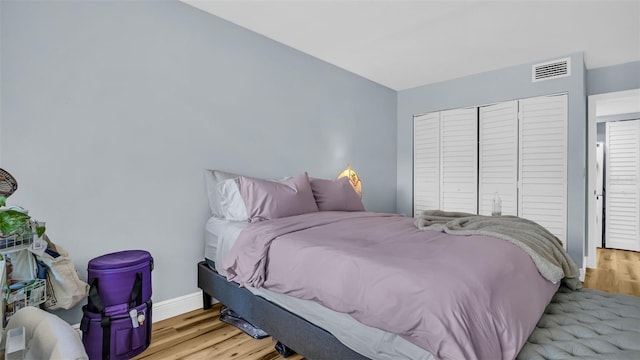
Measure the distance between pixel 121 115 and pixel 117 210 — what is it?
65cm

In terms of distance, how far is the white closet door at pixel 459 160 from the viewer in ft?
13.9

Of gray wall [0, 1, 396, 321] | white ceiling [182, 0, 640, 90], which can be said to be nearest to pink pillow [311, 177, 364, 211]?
gray wall [0, 1, 396, 321]

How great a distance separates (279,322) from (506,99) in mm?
3792

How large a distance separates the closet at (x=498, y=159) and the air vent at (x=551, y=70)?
9.1 inches

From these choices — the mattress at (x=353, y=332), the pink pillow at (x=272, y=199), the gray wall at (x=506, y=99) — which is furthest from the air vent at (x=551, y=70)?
the mattress at (x=353, y=332)

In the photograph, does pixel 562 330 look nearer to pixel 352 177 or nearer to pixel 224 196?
pixel 224 196

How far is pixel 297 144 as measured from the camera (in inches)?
132

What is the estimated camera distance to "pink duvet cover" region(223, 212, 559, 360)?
1.12 metres

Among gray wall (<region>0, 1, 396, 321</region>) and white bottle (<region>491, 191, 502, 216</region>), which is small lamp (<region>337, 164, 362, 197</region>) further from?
white bottle (<region>491, 191, 502, 216</region>)

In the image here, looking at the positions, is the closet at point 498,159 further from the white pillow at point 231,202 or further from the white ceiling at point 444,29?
the white pillow at point 231,202

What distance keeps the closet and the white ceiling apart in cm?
66

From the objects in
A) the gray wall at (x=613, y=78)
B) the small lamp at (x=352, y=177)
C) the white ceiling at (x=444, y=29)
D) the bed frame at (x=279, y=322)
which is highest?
the white ceiling at (x=444, y=29)

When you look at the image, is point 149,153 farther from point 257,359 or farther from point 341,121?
point 341,121

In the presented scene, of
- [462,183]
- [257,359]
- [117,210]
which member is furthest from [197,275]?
[462,183]
